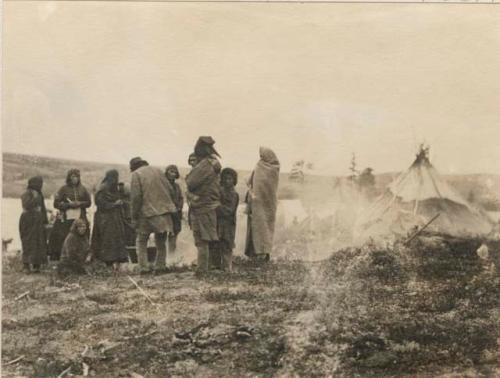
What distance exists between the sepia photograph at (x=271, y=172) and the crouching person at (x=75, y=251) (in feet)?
0.05

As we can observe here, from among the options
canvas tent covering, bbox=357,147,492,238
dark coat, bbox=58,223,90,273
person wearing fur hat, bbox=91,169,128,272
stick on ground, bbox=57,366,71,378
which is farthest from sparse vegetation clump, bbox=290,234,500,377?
dark coat, bbox=58,223,90,273

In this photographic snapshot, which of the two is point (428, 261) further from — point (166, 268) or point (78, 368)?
point (78, 368)

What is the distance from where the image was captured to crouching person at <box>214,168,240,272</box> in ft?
17.3

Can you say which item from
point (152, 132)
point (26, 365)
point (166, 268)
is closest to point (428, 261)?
point (166, 268)

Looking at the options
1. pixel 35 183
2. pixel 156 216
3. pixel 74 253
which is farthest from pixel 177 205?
pixel 35 183

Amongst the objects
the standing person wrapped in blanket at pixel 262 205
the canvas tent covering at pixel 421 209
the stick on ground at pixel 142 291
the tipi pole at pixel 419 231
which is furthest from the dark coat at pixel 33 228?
the tipi pole at pixel 419 231

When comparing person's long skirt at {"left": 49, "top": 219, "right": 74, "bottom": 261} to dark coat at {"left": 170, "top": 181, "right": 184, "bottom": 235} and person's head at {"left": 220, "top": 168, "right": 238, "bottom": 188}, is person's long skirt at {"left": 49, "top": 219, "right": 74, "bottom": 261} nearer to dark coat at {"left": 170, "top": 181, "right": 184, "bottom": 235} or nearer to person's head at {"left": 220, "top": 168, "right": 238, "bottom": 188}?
dark coat at {"left": 170, "top": 181, "right": 184, "bottom": 235}

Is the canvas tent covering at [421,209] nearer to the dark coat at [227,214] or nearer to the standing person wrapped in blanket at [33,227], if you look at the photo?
the dark coat at [227,214]

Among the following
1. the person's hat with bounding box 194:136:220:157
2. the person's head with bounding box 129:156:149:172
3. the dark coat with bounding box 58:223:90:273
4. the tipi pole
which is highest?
the person's hat with bounding box 194:136:220:157

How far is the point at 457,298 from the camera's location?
521 centimetres

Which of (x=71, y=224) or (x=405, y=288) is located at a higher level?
(x=71, y=224)

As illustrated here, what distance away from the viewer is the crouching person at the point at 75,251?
518 cm

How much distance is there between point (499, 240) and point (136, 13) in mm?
3438

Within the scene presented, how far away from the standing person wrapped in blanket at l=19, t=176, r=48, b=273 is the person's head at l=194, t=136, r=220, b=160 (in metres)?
1.27
